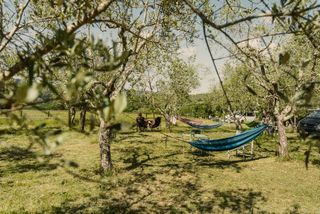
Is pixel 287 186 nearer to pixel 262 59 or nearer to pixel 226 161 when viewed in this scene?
pixel 226 161

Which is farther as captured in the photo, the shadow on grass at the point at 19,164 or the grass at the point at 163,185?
the shadow on grass at the point at 19,164

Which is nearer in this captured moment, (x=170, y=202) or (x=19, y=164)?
(x=170, y=202)

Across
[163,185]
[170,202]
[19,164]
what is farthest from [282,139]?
[19,164]

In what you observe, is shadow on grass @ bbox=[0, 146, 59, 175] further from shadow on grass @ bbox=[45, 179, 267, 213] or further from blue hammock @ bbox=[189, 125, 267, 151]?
blue hammock @ bbox=[189, 125, 267, 151]

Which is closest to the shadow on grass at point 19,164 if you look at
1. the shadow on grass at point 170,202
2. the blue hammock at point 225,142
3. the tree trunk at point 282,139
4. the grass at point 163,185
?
the grass at point 163,185

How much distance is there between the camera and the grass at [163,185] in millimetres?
8188

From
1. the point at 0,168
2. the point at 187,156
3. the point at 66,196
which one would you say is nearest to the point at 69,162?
the point at 66,196

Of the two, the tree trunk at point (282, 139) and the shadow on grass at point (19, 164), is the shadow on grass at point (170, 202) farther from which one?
the tree trunk at point (282, 139)

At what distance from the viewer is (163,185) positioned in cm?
995

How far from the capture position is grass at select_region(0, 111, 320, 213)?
8.19m

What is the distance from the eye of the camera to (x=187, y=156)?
14922 millimetres

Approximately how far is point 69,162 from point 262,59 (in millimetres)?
12884

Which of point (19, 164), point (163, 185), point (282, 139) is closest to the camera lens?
point (163, 185)

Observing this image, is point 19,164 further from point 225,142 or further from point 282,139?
point 282,139
